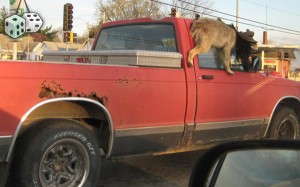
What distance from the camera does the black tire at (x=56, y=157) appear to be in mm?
4414

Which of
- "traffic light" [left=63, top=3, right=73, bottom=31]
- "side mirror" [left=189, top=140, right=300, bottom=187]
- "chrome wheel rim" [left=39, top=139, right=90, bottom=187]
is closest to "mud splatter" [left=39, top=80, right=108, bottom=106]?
"chrome wheel rim" [left=39, top=139, right=90, bottom=187]

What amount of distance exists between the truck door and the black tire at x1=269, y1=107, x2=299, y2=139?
1.14ft

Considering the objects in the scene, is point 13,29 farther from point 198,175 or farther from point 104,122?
point 198,175

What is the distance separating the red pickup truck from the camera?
14.4ft

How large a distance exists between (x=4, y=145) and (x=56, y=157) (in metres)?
0.60

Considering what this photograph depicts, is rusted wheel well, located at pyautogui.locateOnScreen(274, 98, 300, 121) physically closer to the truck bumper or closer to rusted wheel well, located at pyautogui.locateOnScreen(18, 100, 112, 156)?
rusted wheel well, located at pyautogui.locateOnScreen(18, 100, 112, 156)

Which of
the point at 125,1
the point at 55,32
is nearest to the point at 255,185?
the point at 125,1

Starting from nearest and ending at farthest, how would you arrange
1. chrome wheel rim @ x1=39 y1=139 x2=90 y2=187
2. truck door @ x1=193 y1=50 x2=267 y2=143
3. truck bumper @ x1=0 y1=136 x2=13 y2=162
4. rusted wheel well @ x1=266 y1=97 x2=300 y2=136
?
1. truck bumper @ x1=0 y1=136 x2=13 y2=162
2. chrome wheel rim @ x1=39 y1=139 x2=90 y2=187
3. truck door @ x1=193 y1=50 x2=267 y2=143
4. rusted wheel well @ x1=266 y1=97 x2=300 y2=136

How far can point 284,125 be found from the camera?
7.40 m

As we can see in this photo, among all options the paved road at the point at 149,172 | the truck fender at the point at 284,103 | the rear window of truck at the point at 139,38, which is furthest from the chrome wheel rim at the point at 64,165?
the truck fender at the point at 284,103

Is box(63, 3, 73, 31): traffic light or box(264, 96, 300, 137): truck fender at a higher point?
box(63, 3, 73, 31): traffic light

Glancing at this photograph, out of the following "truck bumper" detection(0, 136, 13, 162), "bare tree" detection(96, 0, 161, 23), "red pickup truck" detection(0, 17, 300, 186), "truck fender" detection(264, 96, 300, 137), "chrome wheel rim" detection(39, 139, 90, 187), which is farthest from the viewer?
"bare tree" detection(96, 0, 161, 23)

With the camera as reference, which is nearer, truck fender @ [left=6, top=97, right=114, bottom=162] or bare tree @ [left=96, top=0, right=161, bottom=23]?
truck fender @ [left=6, top=97, right=114, bottom=162]

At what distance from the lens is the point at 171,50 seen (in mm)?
6020
